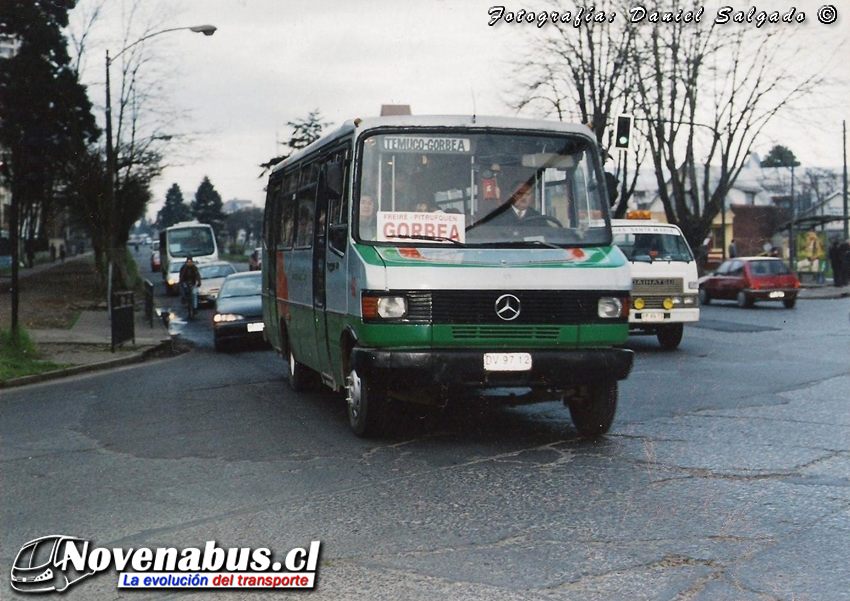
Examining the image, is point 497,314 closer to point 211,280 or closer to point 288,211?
point 288,211

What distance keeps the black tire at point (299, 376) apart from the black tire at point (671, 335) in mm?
7321

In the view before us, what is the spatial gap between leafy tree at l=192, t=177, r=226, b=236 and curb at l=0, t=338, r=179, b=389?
141 metres

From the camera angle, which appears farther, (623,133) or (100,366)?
(623,133)

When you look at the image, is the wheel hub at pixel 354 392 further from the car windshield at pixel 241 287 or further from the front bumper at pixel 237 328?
Answer: the car windshield at pixel 241 287

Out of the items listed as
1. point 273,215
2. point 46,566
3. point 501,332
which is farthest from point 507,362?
point 273,215

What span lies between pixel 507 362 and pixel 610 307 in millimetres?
945

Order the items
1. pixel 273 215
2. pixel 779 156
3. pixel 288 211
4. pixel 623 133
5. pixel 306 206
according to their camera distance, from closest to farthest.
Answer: pixel 306 206, pixel 288 211, pixel 273 215, pixel 623 133, pixel 779 156

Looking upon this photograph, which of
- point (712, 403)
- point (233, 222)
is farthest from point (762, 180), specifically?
point (712, 403)

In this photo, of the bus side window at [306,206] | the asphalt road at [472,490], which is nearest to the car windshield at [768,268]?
the asphalt road at [472,490]

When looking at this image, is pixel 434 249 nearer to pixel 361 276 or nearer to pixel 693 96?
pixel 361 276

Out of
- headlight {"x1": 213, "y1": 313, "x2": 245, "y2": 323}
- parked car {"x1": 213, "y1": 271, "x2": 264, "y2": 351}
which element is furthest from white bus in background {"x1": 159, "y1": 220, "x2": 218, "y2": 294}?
headlight {"x1": 213, "y1": 313, "x2": 245, "y2": 323}

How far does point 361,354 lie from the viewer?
853 cm

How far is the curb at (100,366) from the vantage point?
51.3 feet

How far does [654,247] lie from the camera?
18297 mm
